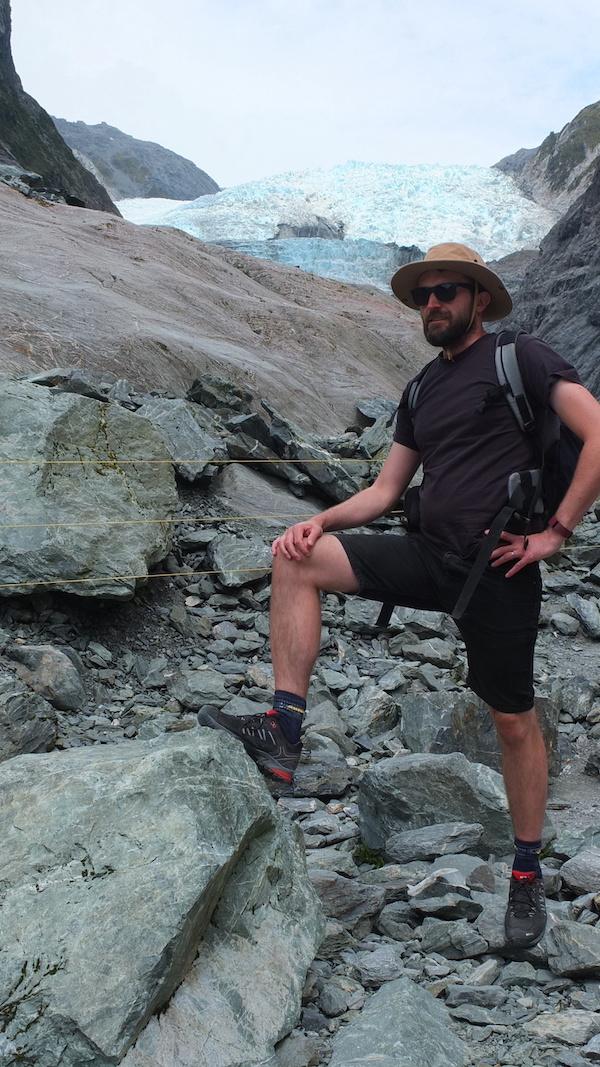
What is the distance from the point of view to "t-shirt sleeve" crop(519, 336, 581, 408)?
3.55 metres

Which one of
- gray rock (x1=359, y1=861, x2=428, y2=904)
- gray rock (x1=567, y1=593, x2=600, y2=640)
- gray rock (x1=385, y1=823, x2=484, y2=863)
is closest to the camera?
gray rock (x1=359, y1=861, x2=428, y2=904)

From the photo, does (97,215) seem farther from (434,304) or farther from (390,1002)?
(390,1002)

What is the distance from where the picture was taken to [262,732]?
12.3 feet

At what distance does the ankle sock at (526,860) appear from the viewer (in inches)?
154

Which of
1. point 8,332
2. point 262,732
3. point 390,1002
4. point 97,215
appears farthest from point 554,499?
point 97,215

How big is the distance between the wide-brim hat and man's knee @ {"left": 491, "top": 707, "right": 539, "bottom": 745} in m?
1.74

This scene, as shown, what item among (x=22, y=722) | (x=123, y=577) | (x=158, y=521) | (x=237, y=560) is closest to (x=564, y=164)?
(x=237, y=560)

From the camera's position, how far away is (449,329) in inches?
153

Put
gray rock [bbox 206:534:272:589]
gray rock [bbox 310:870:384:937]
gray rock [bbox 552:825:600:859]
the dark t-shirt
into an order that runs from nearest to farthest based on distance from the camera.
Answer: the dark t-shirt
gray rock [bbox 310:870:384:937]
gray rock [bbox 552:825:600:859]
gray rock [bbox 206:534:272:589]

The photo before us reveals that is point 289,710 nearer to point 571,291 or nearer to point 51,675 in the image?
point 51,675

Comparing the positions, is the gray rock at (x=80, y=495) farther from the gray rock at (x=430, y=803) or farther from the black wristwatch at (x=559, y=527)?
the black wristwatch at (x=559, y=527)

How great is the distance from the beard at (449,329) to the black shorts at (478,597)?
84 centimetres

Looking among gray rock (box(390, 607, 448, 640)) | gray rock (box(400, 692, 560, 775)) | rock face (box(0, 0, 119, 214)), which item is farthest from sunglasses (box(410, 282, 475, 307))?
rock face (box(0, 0, 119, 214))

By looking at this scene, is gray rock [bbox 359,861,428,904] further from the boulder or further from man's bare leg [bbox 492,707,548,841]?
man's bare leg [bbox 492,707,548,841]
